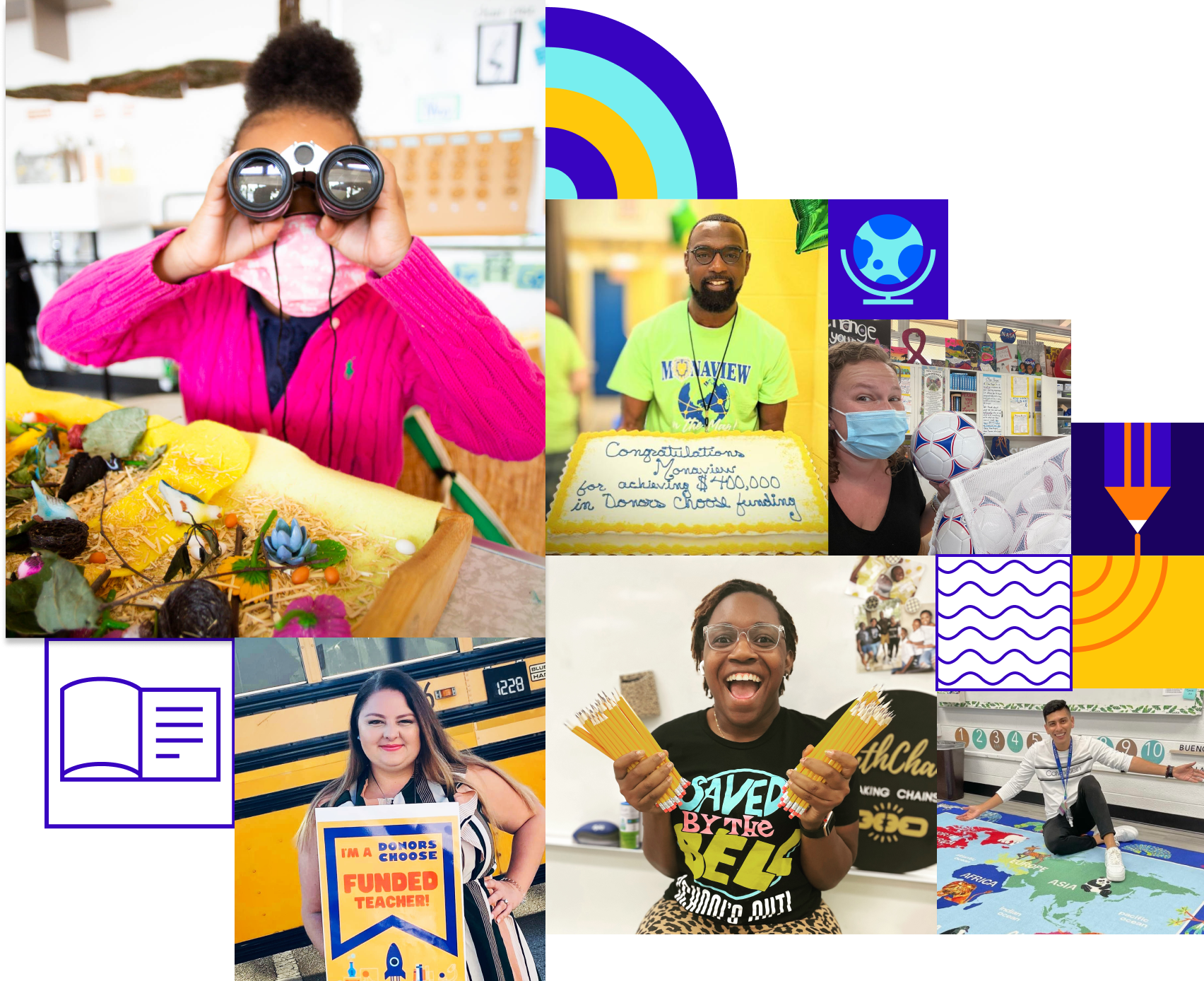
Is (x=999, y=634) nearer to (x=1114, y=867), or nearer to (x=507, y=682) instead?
(x=1114, y=867)

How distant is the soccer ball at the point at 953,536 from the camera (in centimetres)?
300

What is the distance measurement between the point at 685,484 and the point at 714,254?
2.43 ft

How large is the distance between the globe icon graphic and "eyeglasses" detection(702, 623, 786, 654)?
3.75 feet

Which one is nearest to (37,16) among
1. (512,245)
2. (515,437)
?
(512,245)

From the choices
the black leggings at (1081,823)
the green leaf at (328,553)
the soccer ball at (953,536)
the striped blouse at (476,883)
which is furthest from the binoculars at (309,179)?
the black leggings at (1081,823)

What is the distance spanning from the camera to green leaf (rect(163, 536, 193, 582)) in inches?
107

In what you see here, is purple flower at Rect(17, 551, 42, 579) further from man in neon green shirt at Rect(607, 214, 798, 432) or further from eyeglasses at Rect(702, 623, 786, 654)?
eyeglasses at Rect(702, 623, 786, 654)

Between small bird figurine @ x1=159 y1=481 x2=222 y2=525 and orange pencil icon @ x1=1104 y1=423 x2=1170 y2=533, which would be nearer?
small bird figurine @ x1=159 y1=481 x2=222 y2=525

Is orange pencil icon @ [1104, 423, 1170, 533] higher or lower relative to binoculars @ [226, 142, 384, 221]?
lower

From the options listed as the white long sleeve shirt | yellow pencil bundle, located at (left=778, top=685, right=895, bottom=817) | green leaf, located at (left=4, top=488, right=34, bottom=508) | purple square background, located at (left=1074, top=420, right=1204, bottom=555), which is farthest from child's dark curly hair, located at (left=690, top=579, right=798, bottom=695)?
green leaf, located at (left=4, top=488, right=34, bottom=508)

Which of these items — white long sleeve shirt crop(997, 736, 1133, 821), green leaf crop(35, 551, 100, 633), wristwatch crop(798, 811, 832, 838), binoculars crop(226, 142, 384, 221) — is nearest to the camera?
binoculars crop(226, 142, 384, 221)

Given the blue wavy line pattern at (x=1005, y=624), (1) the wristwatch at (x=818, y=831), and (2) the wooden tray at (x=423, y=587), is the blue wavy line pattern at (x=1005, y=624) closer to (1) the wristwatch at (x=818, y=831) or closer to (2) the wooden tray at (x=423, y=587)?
(1) the wristwatch at (x=818, y=831)

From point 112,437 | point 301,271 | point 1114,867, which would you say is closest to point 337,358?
point 301,271

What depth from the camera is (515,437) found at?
9.11 ft
